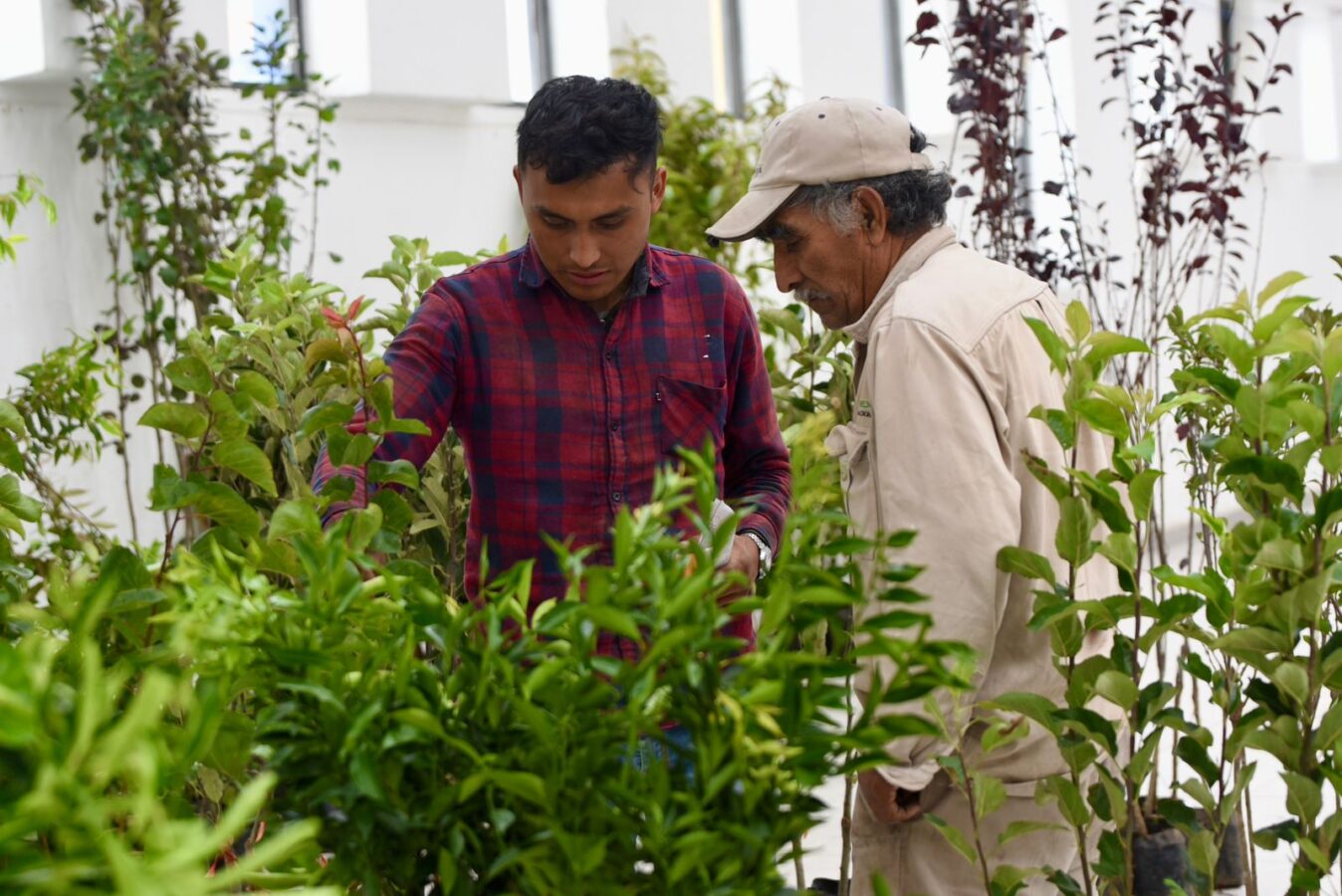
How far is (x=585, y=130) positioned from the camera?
6.74 feet

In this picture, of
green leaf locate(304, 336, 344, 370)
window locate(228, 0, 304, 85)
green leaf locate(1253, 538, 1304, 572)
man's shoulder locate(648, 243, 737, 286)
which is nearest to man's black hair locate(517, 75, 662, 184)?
man's shoulder locate(648, 243, 737, 286)

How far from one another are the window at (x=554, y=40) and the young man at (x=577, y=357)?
515 cm

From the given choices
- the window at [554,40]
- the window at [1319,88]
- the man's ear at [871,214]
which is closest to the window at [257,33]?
the window at [554,40]

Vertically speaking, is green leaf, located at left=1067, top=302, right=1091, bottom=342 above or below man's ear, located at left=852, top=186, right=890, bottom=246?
below

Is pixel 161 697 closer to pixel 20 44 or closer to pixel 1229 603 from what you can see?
pixel 1229 603

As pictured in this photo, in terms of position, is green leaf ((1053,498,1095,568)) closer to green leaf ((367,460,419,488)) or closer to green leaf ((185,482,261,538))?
green leaf ((367,460,419,488))

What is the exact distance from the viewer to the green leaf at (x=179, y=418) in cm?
115

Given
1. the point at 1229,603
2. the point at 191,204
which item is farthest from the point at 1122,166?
the point at 1229,603

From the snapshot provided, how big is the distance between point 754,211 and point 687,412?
1.17 feet

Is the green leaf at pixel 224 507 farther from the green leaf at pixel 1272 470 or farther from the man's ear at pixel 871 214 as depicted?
the man's ear at pixel 871 214

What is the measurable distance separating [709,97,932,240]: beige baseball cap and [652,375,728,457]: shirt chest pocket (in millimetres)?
283

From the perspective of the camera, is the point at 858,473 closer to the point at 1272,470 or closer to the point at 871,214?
the point at 871,214

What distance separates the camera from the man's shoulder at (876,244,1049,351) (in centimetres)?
184

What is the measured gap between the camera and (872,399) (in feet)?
6.17
